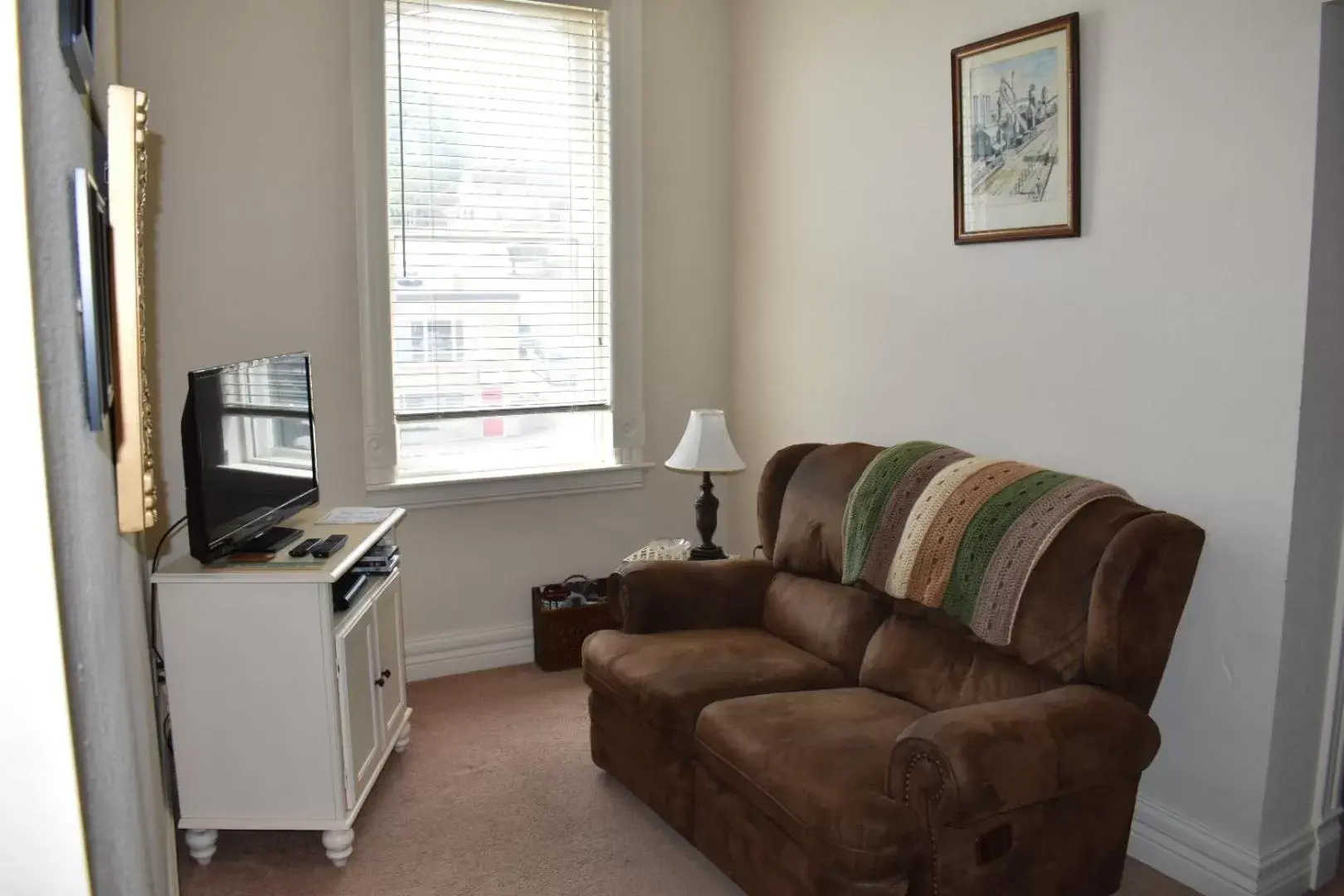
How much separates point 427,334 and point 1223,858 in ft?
9.75

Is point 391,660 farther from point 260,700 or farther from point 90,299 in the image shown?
point 90,299

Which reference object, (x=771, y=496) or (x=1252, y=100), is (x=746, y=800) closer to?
(x=771, y=496)

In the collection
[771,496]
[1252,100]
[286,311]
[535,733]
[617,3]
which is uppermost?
[617,3]

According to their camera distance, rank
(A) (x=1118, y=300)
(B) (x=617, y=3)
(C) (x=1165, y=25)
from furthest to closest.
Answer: (B) (x=617, y=3)
(A) (x=1118, y=300)
(C) (x=1165, y=25)

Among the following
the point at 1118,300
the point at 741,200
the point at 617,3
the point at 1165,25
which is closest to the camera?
the point at 1165,25

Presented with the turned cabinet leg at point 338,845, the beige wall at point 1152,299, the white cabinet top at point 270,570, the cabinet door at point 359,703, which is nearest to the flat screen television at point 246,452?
the white cabinet top at point 270,570

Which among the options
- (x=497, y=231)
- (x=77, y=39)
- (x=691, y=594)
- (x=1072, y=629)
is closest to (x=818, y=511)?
(x=691, y=594)

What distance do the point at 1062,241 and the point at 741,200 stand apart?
5.77 ft

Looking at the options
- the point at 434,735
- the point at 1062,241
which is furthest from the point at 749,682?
the point at 1062,241

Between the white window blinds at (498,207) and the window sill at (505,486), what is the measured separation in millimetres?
A: 243

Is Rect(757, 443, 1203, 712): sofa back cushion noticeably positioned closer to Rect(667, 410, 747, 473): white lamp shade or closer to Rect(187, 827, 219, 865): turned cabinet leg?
Rect(667, 410, 747, 473): white lamp shade

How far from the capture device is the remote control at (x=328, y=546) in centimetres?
272

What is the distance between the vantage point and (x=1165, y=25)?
250 cm

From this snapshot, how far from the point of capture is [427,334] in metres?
3.85
